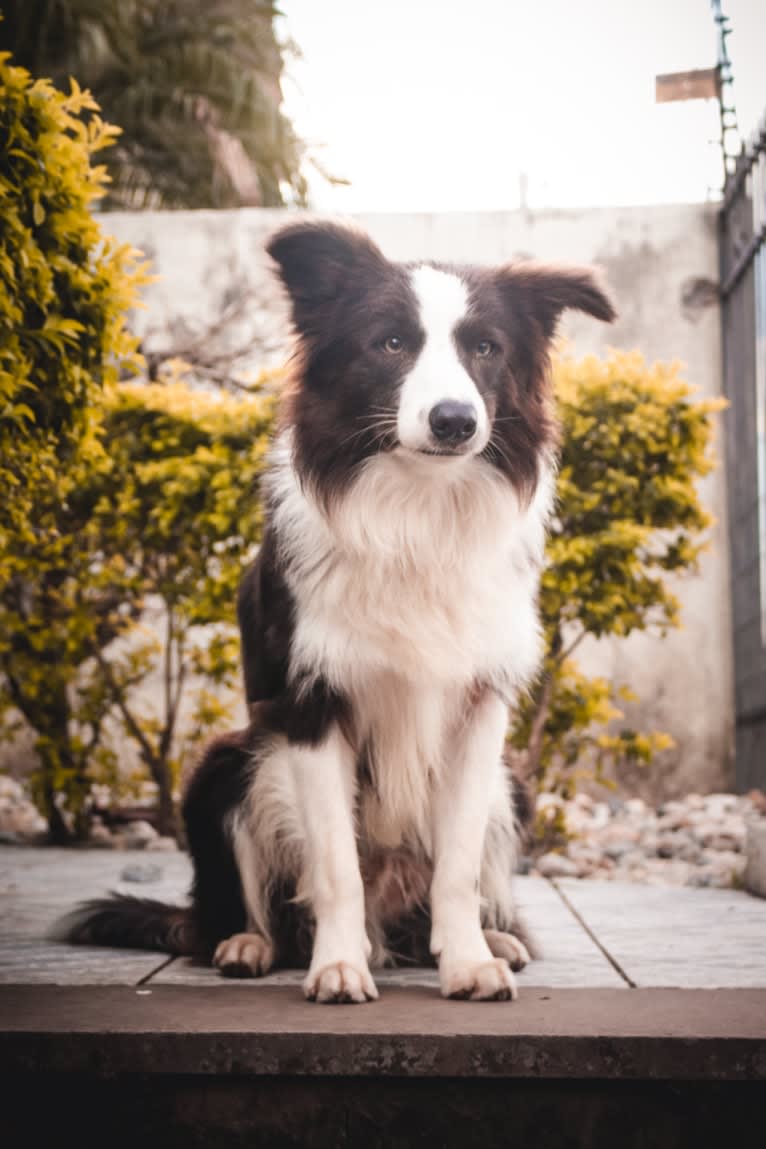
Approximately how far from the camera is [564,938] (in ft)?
12.0

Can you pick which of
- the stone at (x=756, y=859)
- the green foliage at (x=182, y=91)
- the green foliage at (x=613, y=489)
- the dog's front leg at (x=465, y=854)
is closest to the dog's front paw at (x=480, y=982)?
the dog's front leg at (x=465, y=854)

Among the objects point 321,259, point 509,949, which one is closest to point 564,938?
point 509,949

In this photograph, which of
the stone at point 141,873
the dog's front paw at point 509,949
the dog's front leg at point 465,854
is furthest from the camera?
the stone at point 141,873

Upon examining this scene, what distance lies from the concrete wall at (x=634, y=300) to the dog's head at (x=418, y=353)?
16.8 feet

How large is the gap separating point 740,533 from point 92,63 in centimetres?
1028

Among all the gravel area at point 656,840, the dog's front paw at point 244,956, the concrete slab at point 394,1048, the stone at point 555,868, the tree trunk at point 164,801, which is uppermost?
the concrete slab at point 394,1048

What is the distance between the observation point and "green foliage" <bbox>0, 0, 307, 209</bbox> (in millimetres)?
14094

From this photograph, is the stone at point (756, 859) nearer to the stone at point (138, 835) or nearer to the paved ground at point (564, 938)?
the paved ground at point (564, 938)

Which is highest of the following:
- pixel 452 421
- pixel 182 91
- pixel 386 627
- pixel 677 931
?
pixel 182 91

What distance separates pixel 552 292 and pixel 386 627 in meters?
1.05

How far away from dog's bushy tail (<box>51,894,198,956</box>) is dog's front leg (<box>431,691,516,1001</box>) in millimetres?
848

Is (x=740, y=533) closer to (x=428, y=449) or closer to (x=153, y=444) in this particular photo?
(x=153, y=444)

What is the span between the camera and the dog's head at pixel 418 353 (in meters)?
2.73

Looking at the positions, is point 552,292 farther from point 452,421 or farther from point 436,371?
point 452,421
